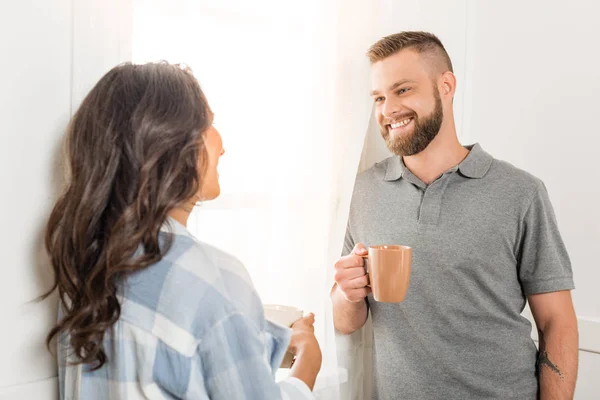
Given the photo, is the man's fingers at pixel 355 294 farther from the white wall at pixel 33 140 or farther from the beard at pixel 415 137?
the white wall at pixel 33 140

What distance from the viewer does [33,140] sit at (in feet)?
2.88

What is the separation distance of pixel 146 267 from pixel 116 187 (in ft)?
0.41

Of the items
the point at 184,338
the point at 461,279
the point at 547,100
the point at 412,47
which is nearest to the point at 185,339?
the point at 184,338

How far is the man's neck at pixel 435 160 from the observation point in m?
1.62

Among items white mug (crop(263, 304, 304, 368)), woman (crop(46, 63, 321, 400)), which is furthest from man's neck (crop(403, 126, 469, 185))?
woman (crop(46, 63, 321, 400))

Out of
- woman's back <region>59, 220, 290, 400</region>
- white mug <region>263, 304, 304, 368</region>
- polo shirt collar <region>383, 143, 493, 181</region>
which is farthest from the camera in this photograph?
polo shirt collar <region>383, 143, 493, 181</region>

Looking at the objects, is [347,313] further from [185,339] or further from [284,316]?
[185,339]

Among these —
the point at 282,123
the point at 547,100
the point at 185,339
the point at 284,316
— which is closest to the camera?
the point at 185,339

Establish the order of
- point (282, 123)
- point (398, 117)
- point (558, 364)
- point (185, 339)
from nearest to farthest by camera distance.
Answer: point (185, 339)
point (282, 123)
point (558, 364)
point (398, 117)

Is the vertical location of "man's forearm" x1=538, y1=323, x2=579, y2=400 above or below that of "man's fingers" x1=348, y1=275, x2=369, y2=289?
below

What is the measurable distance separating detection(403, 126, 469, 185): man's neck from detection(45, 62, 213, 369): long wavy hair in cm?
94

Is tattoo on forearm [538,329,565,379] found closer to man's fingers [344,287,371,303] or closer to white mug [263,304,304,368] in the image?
man's fingers [344,287,371,303]

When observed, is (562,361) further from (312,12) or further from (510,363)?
(312,12)

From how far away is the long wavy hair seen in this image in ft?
2.48
